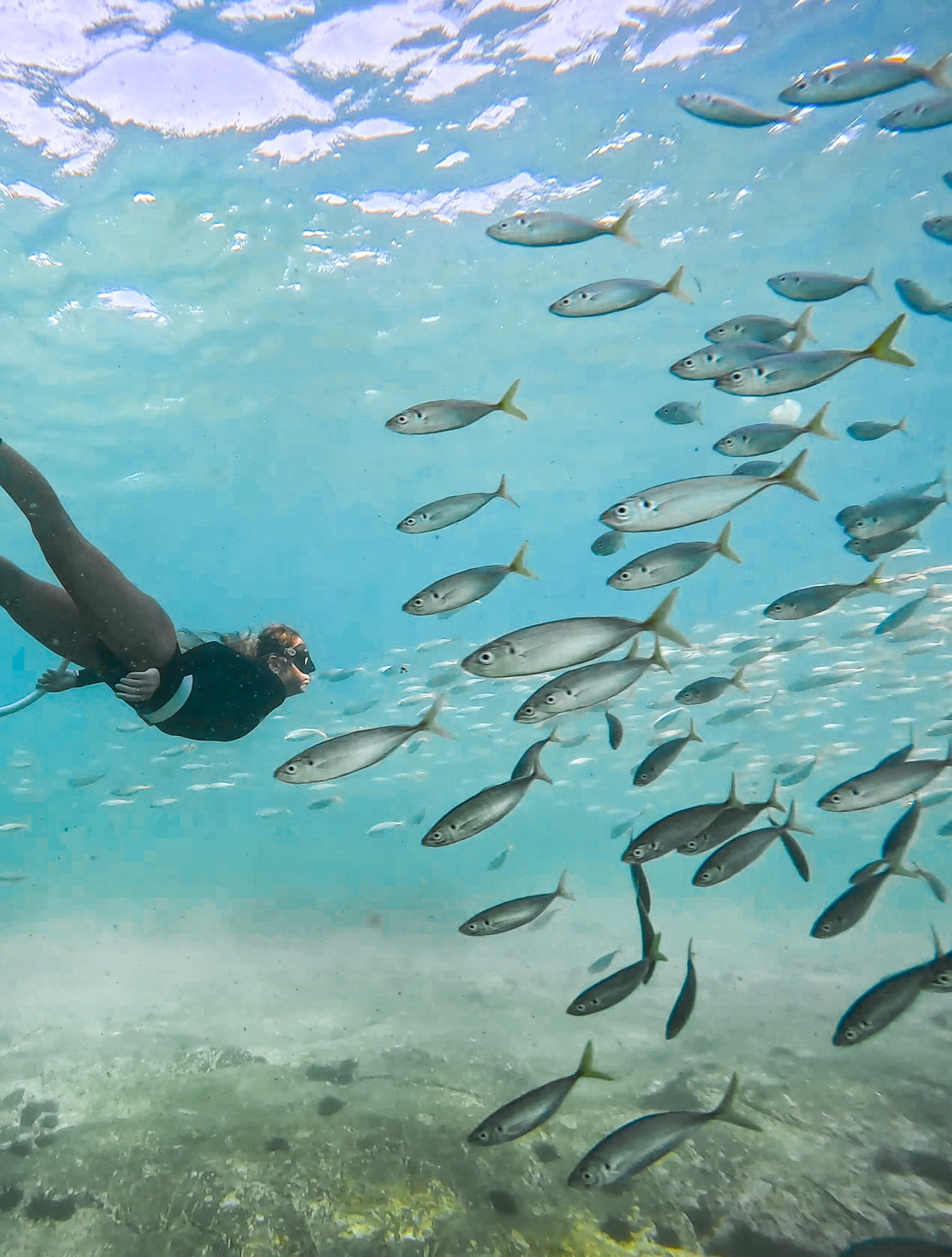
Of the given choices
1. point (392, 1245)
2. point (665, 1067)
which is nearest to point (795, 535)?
point (665, 1067)

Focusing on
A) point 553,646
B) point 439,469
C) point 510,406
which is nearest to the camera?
point 553,646

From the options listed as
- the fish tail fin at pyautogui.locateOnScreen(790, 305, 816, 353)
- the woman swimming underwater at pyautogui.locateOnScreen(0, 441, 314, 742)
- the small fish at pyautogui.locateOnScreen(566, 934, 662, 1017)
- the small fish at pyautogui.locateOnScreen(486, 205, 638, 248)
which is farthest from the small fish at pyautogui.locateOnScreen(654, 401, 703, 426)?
the small fish at pyautogui.locateOnScreen(566, 934, 662, 1017)

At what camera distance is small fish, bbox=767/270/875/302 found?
16.9ft

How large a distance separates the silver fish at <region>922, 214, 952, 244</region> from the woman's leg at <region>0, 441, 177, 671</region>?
6593mm

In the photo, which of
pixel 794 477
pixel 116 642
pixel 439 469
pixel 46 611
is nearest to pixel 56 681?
pixel 46 611

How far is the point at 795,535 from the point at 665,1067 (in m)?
32.1

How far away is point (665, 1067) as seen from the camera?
9562 millimetres

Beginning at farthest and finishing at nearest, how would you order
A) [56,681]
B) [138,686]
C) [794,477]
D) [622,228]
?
[56,681] < [622,228] < [138,686] < [794,477]

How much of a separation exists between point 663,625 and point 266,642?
3.75 meters

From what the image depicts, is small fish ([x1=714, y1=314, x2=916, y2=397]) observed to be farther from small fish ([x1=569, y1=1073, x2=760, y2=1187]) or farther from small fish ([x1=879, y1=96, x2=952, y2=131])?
small fish ([x1=569, y1=1073, x2=760, y2=1187])

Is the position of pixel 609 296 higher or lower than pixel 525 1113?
higher

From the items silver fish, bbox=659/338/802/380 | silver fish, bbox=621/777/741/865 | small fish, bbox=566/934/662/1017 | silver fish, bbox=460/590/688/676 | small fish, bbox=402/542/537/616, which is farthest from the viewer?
silver fish, bbox=659/338/802/380

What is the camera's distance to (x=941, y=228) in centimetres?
531

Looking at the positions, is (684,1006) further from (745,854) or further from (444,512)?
(444,512)
